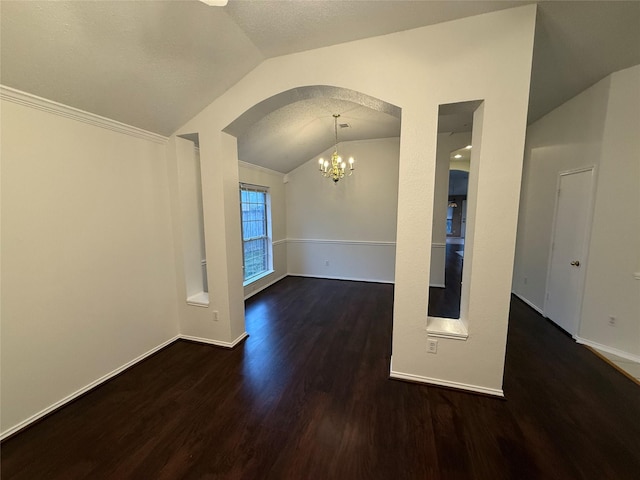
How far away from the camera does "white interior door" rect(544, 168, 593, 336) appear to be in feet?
9.09

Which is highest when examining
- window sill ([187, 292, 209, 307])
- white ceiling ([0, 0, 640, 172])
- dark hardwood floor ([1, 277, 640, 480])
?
white ceiling ([0, 0, 640, 172])

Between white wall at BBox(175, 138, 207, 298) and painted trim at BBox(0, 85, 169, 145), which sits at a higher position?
painted trim at BBox(0, 85, 169, 145)

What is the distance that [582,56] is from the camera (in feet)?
7.20

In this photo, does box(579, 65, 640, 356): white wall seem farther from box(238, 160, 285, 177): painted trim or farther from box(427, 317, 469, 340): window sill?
box(238, 160, 285, 177): painted trim

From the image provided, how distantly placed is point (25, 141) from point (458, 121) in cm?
474

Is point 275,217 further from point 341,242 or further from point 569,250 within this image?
point 569,250

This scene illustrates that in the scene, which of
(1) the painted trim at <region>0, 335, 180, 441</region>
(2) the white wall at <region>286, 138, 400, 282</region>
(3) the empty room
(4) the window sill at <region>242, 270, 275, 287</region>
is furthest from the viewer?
(2) the white wall at <region>286, 138, 400, 282</region>

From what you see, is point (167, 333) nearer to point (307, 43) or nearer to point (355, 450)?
point (355, 450)

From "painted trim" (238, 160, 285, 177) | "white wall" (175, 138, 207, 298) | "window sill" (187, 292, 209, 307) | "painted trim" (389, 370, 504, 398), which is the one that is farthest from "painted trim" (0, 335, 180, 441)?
"painted trim" (238, 160, 285, 177)

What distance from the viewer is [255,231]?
4.78 metres

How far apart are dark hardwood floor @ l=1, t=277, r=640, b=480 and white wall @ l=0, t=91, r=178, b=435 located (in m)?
0.29

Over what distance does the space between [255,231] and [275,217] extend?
59 centimetres

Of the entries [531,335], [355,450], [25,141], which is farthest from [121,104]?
[531,335]

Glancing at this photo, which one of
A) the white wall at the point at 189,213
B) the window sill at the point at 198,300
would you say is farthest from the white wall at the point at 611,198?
the white wall at the point at 189,213
